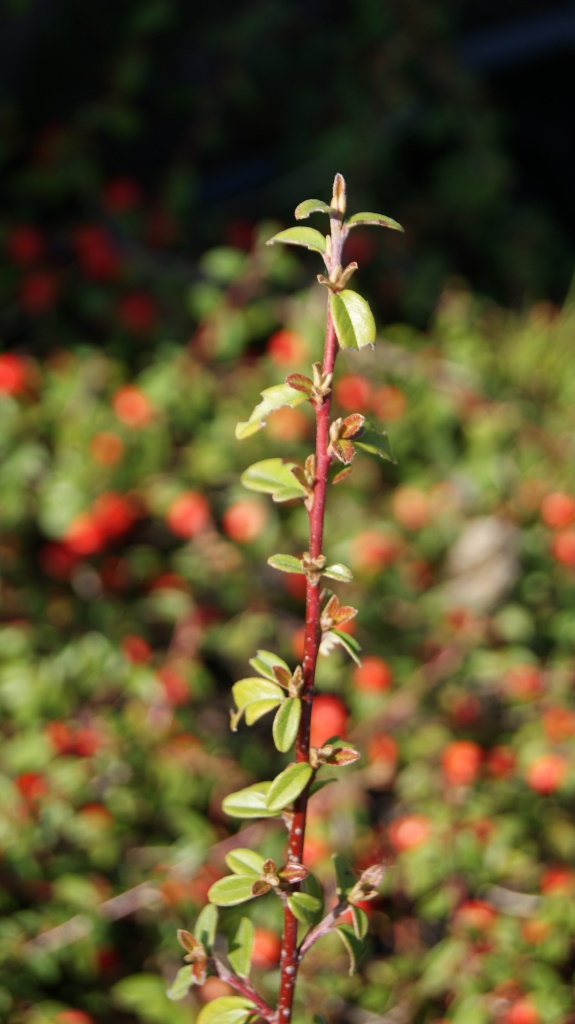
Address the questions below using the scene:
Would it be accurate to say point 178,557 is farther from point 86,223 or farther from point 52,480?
point 86,223

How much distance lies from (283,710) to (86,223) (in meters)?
2.14

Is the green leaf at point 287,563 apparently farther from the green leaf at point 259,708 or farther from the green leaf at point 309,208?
the green leaf at point 309,208

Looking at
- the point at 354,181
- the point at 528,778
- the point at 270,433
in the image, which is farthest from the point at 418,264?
the point at 528,778

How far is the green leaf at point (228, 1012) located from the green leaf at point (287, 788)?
176mm

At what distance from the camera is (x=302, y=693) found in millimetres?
754

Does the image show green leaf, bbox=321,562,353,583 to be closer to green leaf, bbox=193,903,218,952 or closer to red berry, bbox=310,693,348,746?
green leaf, bbox=193,903,218,952

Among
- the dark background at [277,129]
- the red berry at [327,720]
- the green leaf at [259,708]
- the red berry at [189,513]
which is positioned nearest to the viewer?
the green leaf at [259,708]

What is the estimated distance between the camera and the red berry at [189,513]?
1918mm

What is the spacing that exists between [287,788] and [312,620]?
0.12 meters

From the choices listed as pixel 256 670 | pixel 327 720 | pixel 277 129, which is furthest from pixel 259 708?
pixel 277 129

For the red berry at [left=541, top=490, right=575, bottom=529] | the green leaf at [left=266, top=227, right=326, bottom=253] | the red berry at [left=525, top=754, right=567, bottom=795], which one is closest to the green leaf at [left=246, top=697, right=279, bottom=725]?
the green leaf at [left=266, top=227, right=326, bottom=253]

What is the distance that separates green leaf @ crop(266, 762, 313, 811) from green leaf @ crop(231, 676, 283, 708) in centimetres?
6

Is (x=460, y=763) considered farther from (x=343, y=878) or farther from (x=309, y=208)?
(x=309, y=208)

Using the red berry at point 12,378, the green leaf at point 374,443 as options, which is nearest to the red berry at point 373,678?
the red berry at point 12,378
